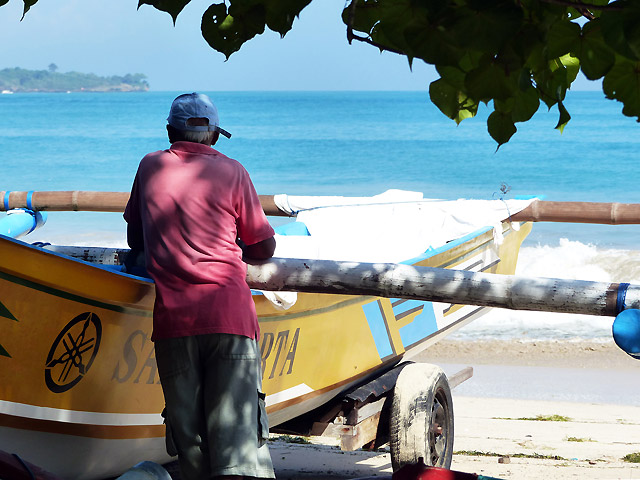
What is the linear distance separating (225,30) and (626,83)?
2.78 ft

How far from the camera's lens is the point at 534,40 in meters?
1.46

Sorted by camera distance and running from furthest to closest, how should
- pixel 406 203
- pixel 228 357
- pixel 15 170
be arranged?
pixel 15 170, pixel 406 203, pixel 228 357

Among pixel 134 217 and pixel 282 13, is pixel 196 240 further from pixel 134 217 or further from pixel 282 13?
pixel 282 13

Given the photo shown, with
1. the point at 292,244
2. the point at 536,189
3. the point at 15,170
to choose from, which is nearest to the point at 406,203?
the point at 292,244

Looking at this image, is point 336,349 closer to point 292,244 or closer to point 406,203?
point 292,244

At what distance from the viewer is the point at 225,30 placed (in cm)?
193

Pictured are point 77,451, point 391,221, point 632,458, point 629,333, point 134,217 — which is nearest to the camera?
point 629,333

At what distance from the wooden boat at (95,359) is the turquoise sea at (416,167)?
22.7 feet

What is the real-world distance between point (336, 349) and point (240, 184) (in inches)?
74.1

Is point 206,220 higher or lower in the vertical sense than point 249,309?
higher

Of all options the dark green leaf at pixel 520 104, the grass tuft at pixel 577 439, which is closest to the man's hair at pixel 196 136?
the dark green leaf at pixel 520 104

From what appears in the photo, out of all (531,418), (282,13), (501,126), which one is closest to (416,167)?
(531,418)

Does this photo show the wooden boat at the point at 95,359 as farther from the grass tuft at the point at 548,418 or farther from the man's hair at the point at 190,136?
the grass tuft at the point at 548,418

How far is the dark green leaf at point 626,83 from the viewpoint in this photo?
63.7 inches
